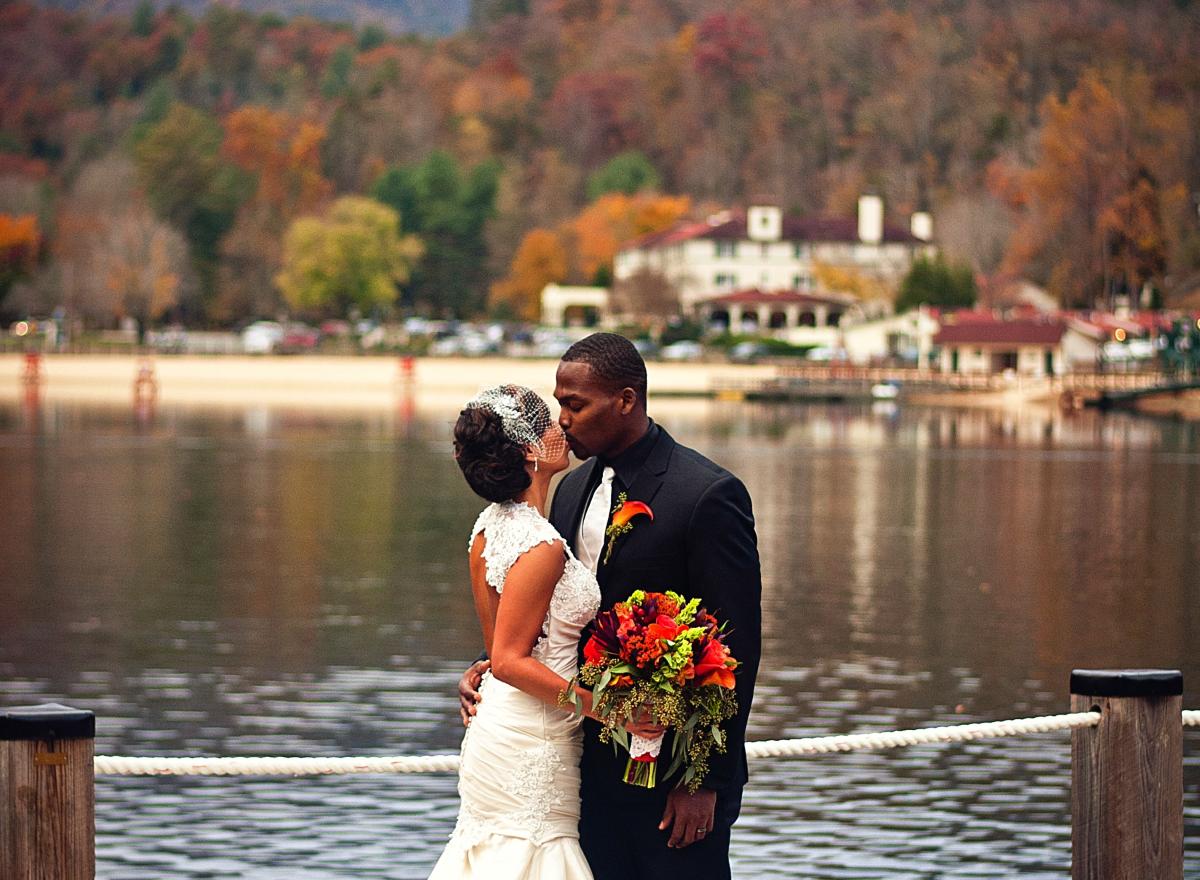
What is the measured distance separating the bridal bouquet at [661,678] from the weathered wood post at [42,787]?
1.24m

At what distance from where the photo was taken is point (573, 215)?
501 ft

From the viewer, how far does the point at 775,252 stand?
12600cm

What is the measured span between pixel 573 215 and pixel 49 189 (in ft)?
142

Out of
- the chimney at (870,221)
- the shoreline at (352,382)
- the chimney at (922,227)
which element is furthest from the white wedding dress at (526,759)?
the chimney at (922,227)

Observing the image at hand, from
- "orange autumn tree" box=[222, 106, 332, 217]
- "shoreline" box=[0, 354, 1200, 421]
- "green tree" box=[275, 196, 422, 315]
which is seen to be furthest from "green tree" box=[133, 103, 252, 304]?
"shoreline" box=[0, 354, 1200, 421]

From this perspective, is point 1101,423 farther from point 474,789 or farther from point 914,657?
point 474,789

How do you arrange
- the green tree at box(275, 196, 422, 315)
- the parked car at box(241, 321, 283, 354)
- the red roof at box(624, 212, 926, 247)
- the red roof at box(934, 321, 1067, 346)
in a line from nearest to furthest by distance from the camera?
the red roof at box(934, 321, 1067, 346) < the parked car at box(241, 321, 283, 354) < the red roof at box(624, 212, 926, 247) < the green tree at box(275, 196, 422, 315)

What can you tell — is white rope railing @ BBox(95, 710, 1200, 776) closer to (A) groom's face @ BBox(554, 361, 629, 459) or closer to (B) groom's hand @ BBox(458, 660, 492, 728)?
(B) groom's hand @ BBox(458, 660, 492, 728)

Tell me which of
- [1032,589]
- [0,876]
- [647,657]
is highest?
[647,657]

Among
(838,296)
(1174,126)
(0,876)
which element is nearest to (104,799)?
(0,876)

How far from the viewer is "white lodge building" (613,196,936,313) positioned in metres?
124

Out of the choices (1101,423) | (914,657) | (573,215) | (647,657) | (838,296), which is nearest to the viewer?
(647,657)

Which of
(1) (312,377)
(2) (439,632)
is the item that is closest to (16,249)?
(1) (312,377)

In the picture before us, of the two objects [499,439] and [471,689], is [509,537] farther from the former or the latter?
[471,689]
